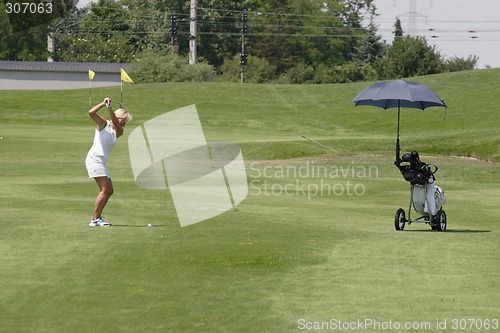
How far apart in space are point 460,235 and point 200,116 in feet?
154

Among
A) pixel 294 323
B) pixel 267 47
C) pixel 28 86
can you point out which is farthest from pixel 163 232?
pixel 267 47

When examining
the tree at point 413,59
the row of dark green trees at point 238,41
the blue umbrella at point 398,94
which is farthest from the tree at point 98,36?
the blue umbrella at point 398,94

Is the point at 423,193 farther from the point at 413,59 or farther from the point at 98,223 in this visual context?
the point at 413,59

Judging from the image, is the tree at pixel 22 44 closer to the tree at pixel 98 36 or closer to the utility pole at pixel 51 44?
the utility pole at pixel 51 44

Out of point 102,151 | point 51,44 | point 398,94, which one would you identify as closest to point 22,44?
point 51,44

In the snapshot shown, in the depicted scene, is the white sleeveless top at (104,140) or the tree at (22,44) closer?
the white sleeveless top at (104,140)

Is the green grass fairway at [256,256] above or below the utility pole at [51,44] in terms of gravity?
above

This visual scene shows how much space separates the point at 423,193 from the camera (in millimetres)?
19547

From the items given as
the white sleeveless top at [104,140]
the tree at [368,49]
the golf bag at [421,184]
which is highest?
the white sleeveless top at [104,140]

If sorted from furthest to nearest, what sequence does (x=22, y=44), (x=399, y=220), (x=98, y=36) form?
(x=98, y=36), (x=22, y=44), (x=399, y=220)

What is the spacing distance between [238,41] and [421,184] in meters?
131

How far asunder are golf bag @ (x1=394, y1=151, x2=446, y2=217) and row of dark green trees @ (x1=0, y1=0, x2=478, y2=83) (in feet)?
296

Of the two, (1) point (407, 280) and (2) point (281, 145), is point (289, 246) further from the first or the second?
(2) point (281, 145)

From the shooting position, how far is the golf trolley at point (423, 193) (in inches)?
748
